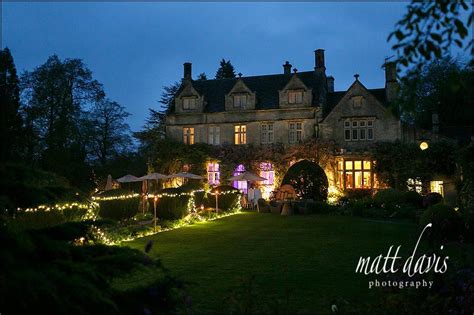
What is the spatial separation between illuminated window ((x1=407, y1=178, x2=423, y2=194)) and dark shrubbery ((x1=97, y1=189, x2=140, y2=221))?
16702mm

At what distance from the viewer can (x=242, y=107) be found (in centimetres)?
3341

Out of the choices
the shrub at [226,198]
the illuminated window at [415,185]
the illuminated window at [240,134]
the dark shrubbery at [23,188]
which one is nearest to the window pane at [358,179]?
the illuminated window at [415,185]

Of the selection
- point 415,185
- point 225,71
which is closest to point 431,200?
point 415,185

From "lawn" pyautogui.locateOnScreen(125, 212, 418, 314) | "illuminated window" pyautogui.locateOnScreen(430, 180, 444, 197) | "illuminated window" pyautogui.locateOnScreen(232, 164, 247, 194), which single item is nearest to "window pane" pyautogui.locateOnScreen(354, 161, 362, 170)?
"illuminated window" pyautogui.locateOnScreen(430, 180, 444, 197)

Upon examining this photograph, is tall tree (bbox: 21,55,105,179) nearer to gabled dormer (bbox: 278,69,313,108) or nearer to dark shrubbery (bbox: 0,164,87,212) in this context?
gabled dormer (bbox: 278,69,313,108)

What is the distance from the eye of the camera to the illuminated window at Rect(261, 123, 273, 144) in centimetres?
3259

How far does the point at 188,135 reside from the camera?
34.5m

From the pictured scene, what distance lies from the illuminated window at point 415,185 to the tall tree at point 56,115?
77.1ft

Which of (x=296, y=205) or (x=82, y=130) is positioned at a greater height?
(x=82, y=130)

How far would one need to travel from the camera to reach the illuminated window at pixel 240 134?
109 feet

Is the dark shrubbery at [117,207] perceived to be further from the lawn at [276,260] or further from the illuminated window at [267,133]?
the illuminated window at [267,133]

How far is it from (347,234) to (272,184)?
55.5 feet

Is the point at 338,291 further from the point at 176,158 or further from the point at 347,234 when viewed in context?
the point at 176,158

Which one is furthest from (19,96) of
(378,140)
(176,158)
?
(378,140)
